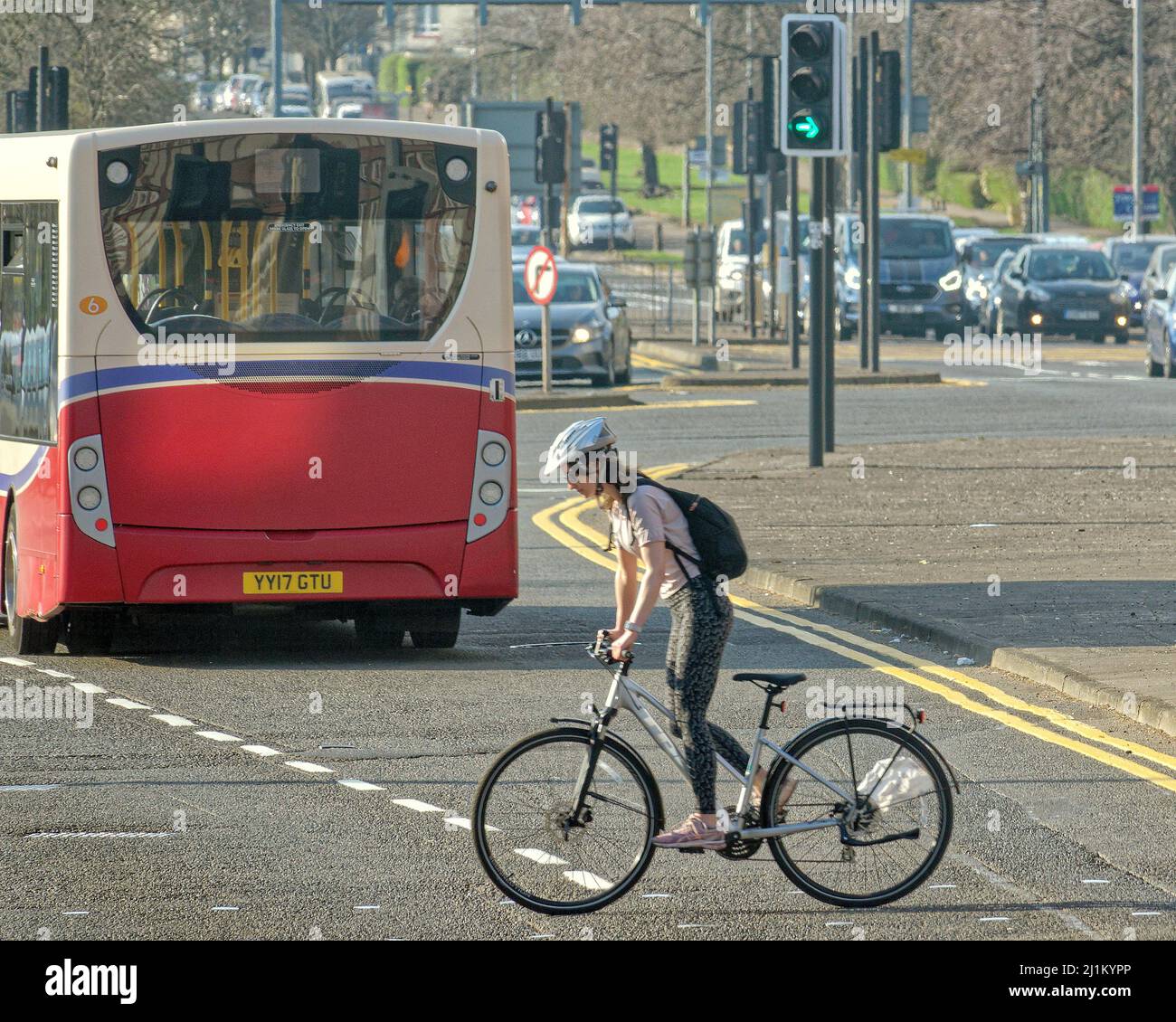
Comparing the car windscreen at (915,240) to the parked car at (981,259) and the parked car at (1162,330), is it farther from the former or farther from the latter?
the parked car at (1162,330)

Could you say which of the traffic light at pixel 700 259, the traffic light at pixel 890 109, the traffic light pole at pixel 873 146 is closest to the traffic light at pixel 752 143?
the traffic light at pixel 700 259

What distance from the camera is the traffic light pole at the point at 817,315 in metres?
20.9

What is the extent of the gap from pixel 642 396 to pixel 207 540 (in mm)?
20390

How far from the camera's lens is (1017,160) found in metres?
77.4

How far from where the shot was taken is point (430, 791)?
31.0ft

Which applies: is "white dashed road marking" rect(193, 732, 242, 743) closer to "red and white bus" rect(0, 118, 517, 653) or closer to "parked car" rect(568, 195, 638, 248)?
"red and white bus" rect(0, 118, 517, 653)

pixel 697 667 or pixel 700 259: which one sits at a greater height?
pixel 700 259

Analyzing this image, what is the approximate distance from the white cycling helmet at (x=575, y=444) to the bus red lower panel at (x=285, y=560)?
537 centimetres

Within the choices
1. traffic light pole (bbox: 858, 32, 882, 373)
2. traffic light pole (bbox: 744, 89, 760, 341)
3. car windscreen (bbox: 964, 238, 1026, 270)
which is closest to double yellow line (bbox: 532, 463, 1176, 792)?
traffic light pole (bbox: 858, 32, 882, 373)

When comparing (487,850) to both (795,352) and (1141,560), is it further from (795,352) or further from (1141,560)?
(795,352)

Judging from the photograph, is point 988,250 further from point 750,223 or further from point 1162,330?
point 1162,330

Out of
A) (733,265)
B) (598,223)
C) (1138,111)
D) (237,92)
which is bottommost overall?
(733,265)

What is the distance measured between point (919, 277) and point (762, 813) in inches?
1595

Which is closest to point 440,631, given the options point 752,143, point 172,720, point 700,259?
point 172,720
